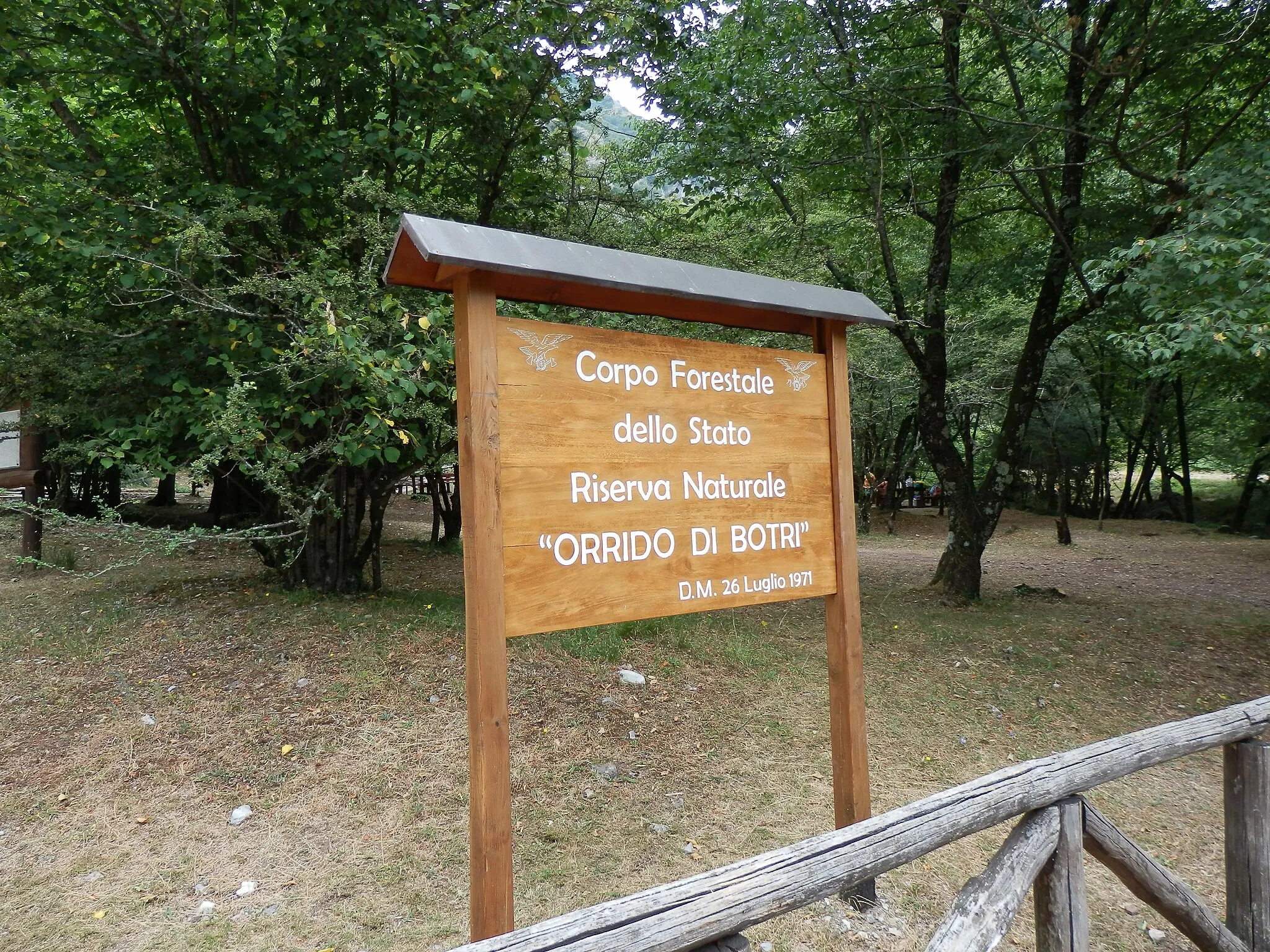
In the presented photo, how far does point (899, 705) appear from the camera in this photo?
6000 mm

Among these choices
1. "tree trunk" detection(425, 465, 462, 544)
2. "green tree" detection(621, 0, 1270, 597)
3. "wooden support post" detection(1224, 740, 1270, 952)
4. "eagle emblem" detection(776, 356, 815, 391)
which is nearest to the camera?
"wooden support post" detection(1224, 740, 1270, 952)

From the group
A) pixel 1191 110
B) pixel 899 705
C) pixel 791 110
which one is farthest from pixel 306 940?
pixel 1191 110

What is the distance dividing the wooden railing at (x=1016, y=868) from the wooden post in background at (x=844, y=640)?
843 mm

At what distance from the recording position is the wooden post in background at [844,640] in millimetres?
3398

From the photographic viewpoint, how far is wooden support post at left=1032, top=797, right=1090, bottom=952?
249 cm

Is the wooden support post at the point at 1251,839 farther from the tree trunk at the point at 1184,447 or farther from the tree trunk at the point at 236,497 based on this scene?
the tree trunk at the point at 1184,447

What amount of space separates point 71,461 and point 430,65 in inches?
190

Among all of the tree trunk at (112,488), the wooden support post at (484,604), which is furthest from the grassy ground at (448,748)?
the tree trunk at (112,488)

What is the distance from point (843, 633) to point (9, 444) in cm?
997

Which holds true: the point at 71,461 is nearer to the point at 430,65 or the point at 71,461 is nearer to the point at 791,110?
the point at 430,65

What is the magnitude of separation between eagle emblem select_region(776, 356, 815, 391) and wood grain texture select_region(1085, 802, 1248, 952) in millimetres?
1866

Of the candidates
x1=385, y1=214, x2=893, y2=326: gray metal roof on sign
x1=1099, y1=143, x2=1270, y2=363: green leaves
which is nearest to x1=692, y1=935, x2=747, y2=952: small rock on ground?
x1=385, y1=214, x2=893, y2=326: gray metal roof on sign

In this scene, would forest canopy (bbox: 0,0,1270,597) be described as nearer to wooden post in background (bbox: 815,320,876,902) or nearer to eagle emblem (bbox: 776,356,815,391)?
eagle emblem (bbox: 776,356,815,391)

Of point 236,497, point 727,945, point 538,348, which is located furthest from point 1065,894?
point 236,497
